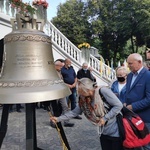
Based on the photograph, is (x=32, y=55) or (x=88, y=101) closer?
(x=32, y=55)

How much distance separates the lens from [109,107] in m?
2.48

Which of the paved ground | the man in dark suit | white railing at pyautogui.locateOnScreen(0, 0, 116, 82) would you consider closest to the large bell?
the man in dark suit

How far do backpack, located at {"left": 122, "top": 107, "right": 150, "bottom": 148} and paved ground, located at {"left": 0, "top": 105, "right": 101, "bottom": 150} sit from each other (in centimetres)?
166

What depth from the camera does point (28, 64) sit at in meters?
2.19

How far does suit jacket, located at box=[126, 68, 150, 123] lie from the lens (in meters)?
2.63

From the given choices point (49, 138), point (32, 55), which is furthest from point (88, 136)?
point (32, 55)

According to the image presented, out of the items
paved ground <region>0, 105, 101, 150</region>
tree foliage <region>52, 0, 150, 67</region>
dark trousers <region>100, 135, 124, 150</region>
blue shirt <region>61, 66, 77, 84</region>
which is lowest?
paved ground <region>0, 105, 101, 150</region>

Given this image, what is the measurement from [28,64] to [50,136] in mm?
2806

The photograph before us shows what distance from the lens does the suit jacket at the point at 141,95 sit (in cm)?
263

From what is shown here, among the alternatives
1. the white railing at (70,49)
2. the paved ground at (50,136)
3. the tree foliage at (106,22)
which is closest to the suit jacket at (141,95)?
the paved ground at (50,136)

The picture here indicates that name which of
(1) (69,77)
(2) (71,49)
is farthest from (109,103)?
(2) (71,49)

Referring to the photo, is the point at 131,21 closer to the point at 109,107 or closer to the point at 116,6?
the point at 116,6

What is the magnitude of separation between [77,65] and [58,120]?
27.3ft

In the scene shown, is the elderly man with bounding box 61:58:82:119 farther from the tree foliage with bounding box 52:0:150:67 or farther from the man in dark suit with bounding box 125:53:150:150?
the tree foliage with bounding box 52:0:150:67
